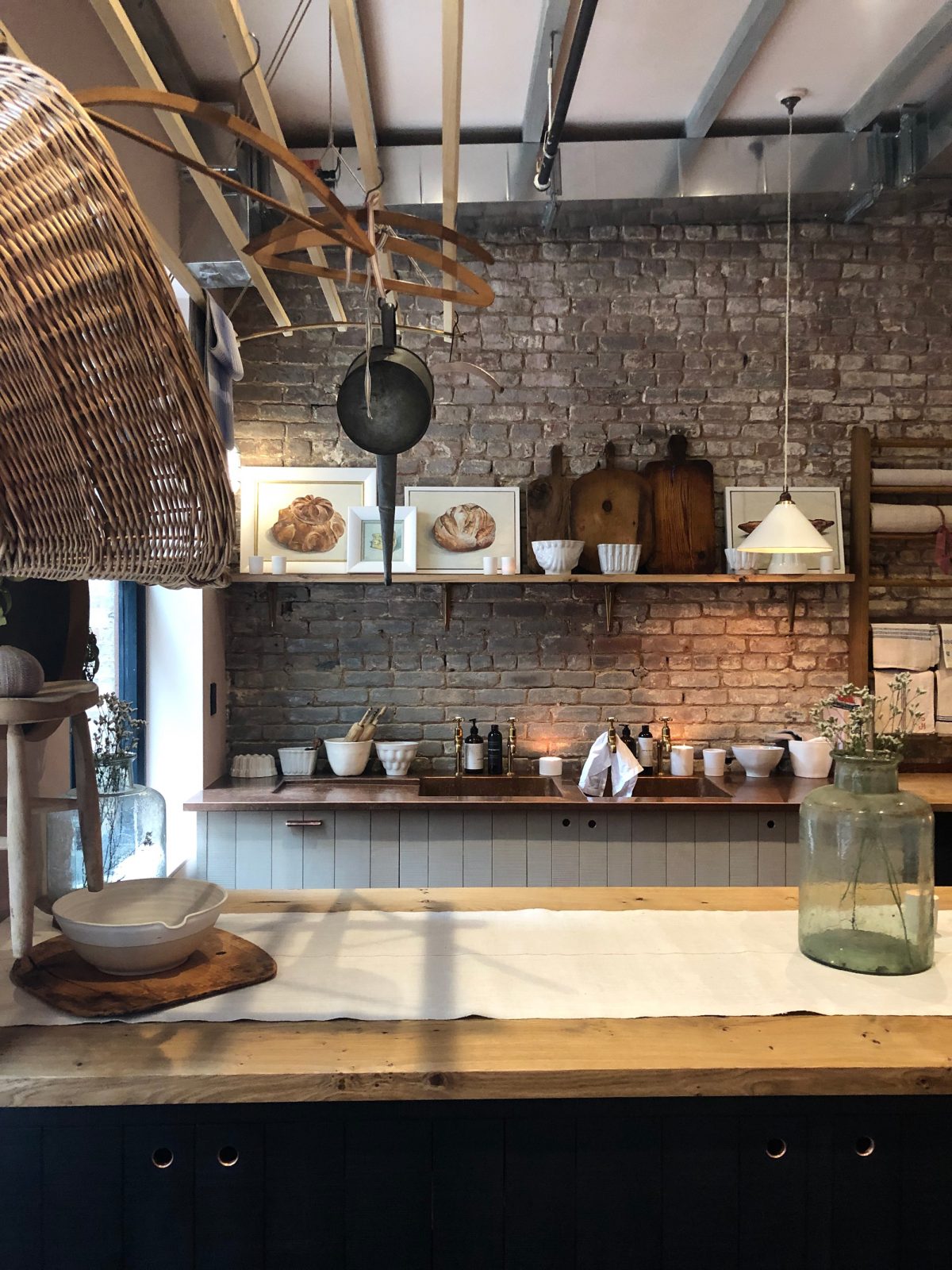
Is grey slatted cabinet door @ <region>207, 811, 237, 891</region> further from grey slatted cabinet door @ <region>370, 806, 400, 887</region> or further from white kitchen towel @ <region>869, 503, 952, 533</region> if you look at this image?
white kitchen towel @ <region>869, 503, 952, 533</region>

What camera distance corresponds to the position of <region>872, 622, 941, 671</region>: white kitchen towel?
4.20m

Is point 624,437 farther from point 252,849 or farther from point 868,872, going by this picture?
point 868,872

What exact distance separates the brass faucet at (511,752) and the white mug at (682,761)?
2.14 feet

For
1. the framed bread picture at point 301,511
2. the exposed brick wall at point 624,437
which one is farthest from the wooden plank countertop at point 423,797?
the framed bread picture at point 301,511

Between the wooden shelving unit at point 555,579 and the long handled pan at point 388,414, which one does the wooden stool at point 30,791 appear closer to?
the long handled pan at point 388,414

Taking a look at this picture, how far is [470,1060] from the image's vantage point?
1.37 m

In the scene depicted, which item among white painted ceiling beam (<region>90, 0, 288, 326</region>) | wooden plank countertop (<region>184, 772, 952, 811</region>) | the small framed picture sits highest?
white painted ceiling beam (<region>90, 0, 288, 326</region>)

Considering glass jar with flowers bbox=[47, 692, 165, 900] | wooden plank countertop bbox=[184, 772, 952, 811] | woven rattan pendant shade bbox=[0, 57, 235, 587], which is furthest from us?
wooden plank countertop bbox=[184, 772, 952, 811]

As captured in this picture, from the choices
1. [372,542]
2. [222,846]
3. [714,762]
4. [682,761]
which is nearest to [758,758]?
[714,762]

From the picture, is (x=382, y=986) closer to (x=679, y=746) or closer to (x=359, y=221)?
(x=359, y=221)

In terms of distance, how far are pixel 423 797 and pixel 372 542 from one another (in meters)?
1.10

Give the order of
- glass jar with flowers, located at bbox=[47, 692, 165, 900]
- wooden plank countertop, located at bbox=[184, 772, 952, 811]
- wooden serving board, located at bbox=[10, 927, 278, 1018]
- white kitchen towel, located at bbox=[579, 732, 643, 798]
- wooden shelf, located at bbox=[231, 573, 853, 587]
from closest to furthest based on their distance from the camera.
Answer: wooden serving board, located at bbox=[10, 927, 278, 1018] < glass jar with flowers, located at bbox=[47, 692, 165, 900] < wooden plank countertop, located at bbox=[184, 772, 952, 811] < white kitchen towel, located at bbox=[579, 732, 643, 798] < wooden shelf, located at bbox=[231, 573, 853, 587]

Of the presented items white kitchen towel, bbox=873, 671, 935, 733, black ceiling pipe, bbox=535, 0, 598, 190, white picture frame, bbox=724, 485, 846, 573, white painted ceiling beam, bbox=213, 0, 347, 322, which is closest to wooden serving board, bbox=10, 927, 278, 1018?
white painted ceiling beam, bbox=213, 0, 347, 322

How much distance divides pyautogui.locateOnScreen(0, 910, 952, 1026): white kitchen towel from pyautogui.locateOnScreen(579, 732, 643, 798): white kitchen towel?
5.55ft
